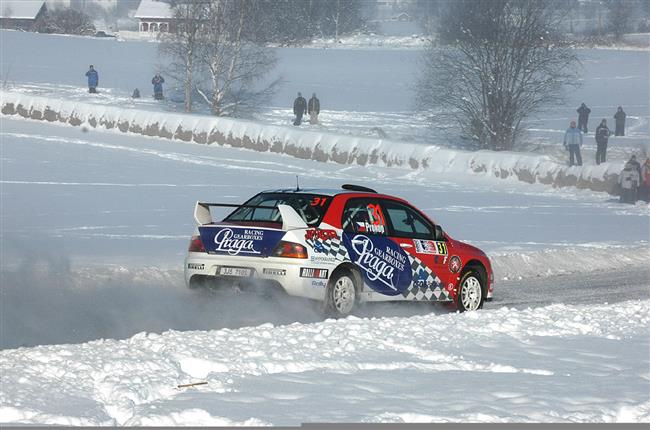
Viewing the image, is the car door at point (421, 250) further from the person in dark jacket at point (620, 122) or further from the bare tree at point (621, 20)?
the bare tree at point (621, 20)

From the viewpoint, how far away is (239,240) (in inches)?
489

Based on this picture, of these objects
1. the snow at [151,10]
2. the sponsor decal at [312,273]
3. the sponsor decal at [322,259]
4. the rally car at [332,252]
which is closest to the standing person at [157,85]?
the rally car at [332,252]

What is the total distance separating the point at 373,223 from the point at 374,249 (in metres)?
0.36

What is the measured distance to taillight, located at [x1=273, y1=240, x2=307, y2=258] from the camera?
40.1 ft

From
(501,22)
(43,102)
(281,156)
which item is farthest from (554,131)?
(43,102)

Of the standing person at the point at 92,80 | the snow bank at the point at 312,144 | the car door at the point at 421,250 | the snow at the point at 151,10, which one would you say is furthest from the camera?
the snow at the point at 151,10

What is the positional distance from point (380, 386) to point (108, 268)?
760cm

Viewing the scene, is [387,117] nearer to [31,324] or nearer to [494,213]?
[494,213]

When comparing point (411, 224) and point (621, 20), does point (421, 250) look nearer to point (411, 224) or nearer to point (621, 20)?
point (411, 224)

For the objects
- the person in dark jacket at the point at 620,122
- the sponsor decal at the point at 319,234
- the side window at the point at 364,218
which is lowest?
the sponsor decal at the point at 319,234

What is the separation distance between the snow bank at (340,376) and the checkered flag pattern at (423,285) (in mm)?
1810

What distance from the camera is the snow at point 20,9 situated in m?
108

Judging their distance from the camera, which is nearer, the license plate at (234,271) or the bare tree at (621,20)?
the license plate at (234,271)

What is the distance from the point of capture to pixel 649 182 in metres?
31.8
